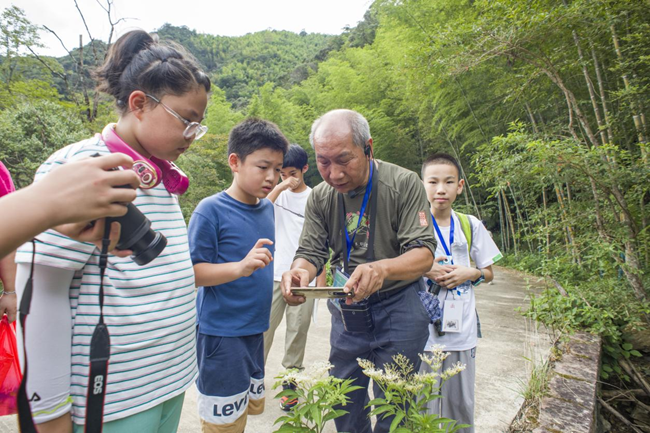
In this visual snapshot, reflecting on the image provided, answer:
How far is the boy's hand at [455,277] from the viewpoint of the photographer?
6.54ft

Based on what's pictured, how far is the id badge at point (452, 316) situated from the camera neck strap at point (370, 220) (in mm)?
667

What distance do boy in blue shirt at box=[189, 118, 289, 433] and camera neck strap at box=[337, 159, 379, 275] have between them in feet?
1.21

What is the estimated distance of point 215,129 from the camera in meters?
17.0

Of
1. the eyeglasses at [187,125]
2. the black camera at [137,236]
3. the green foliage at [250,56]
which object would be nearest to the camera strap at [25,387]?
the black camera at [137,236]

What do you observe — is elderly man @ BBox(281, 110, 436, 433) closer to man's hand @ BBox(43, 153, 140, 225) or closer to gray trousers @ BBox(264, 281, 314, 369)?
man's hand @ BBox(43, 153, 140, 225)

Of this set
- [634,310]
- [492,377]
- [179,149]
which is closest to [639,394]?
[634,310]

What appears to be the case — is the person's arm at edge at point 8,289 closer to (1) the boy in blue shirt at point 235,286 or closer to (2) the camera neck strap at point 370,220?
(1) the boy in blue shirt at point 235,286

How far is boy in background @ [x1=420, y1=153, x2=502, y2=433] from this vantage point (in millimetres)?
1978

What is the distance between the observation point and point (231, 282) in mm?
1725

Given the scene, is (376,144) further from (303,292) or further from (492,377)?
(303,292)

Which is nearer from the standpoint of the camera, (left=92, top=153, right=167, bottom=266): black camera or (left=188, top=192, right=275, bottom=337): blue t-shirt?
(left=92, top=153, right=167, bottom=266): black camera

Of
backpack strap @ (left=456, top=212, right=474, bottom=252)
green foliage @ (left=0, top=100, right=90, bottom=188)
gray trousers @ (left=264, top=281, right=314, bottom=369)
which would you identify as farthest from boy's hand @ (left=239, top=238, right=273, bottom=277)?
green foliage @ (left=0, top=100, right=90, bottom=188)

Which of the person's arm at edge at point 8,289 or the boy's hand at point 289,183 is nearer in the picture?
the person's arm at edge at point 8,289

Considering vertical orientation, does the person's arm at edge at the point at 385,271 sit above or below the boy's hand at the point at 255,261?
below
